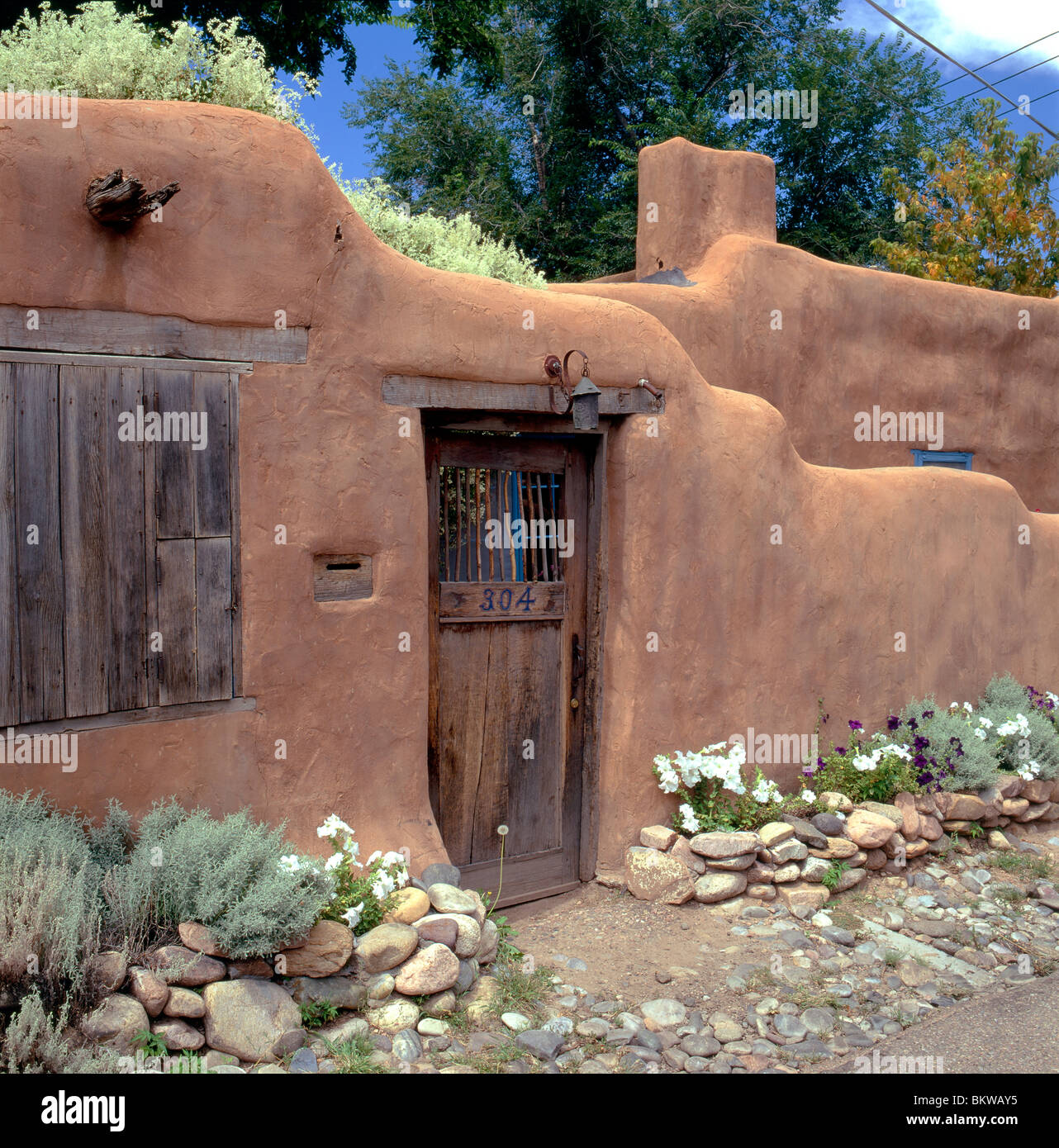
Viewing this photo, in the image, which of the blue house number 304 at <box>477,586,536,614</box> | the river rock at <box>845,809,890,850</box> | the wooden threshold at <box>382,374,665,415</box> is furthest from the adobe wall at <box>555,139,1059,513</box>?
the river rock at <box>845,809,890,850</box>

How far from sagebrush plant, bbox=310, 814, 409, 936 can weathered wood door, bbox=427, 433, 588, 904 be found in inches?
29.5

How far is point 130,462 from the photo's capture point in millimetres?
4199

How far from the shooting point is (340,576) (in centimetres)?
484

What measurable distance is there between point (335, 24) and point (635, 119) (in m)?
8.36

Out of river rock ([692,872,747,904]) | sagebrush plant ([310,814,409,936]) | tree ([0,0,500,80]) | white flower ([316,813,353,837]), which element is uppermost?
tree ([0,0,500,80])

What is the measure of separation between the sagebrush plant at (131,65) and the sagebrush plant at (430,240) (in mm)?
1099

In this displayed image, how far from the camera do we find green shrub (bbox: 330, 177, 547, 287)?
661cm

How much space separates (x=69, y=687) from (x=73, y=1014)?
1254 mm

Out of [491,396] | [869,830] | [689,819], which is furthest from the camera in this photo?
[869,830]

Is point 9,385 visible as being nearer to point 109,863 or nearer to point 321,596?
point 321,596

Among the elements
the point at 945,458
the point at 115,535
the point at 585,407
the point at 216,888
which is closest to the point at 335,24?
the point at 945,458

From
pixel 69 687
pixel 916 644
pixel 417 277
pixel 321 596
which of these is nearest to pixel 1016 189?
pixel 916 644

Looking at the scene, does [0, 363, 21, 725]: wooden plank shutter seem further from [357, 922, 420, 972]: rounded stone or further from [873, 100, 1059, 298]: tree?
[873, 100, 1059, 298]: tree

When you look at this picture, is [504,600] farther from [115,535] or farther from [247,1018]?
[247,1018]
